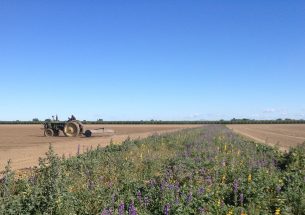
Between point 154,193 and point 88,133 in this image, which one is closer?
point 154,193

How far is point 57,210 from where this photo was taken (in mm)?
6441

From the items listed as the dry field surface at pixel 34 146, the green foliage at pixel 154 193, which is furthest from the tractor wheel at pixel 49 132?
the green foliage at pixel 154 193

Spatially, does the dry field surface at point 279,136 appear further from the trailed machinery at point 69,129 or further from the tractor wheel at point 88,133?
the trailed machinery at point 69,129

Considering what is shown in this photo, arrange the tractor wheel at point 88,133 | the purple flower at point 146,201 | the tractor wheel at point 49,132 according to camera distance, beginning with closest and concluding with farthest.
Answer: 1. the purple flower at point 146,201
2. the tractor wheel at point 88,133
3. the tractor wheel at point 49,132

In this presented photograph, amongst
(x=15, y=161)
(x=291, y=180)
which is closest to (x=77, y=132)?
(x=15, y=161)

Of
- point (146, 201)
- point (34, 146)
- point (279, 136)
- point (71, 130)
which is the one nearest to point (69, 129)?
point (71, 130)

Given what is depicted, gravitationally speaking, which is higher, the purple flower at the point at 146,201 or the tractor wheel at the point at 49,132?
the tractor wheel at the point at 49,132

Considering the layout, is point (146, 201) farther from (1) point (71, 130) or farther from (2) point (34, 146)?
(1) point (71, 130)

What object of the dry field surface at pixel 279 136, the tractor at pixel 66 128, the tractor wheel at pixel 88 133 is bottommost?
the dry field surface at pixel 279 136

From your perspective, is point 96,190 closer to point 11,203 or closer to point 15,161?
point 11,203

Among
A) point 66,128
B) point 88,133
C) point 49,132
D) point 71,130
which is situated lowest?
point 88,133

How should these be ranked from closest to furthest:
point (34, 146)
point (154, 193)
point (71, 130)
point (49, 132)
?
point (154, 193) → point (34, 146) → point (71, 130) → point (49, 132)

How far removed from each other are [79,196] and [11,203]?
125cm

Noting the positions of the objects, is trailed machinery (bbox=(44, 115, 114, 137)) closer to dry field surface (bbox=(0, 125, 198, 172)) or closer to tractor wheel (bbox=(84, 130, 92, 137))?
tractor wheel (bbox=(84, 130, 92, 137))
